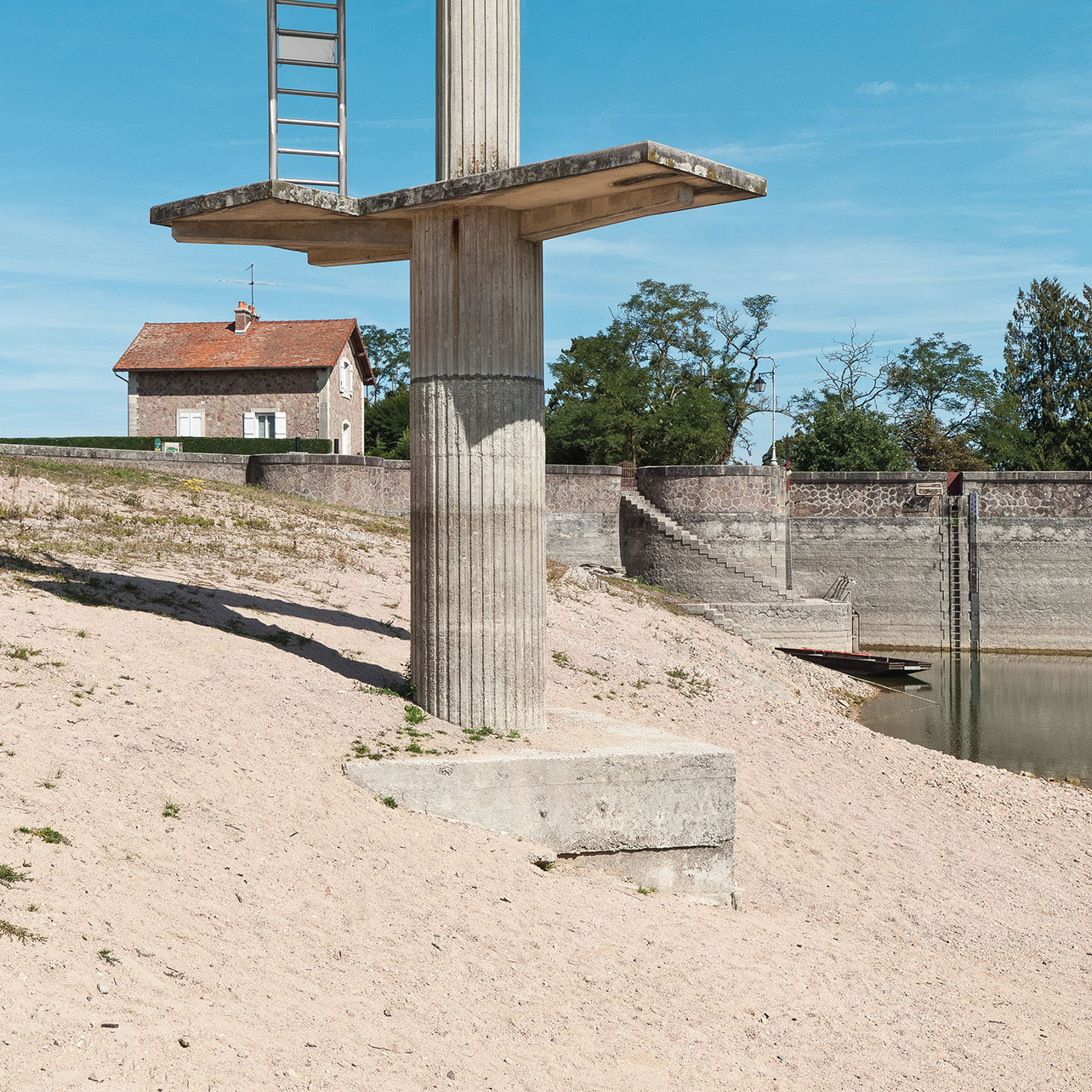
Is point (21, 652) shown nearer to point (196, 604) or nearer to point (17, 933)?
point (196, 604)

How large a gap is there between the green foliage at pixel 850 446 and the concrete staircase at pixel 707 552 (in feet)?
31.3

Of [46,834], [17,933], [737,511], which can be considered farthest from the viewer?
[737,511]

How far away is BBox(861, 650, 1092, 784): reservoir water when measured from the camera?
20.6 metres

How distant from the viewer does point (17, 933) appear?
16.5 feet

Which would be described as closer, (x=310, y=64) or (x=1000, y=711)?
(x=310, y=64)

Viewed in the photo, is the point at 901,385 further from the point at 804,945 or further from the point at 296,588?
the point at 804,945

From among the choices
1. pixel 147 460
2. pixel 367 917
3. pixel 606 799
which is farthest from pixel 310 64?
pixel 147 460

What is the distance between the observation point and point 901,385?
2217 inches

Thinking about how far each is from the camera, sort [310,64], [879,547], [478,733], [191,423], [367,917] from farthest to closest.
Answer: [191,423]
[879,547]
[310,64]
[478,733]
[367,917]

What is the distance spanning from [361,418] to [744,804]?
1399 inches

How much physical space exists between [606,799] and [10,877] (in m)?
4.41

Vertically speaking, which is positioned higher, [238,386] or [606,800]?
[238,386]

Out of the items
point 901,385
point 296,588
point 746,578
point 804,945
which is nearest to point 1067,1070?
point 804,945

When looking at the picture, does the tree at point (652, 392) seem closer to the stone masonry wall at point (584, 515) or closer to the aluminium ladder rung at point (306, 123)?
the stone masonry wall at point (584, 515)
